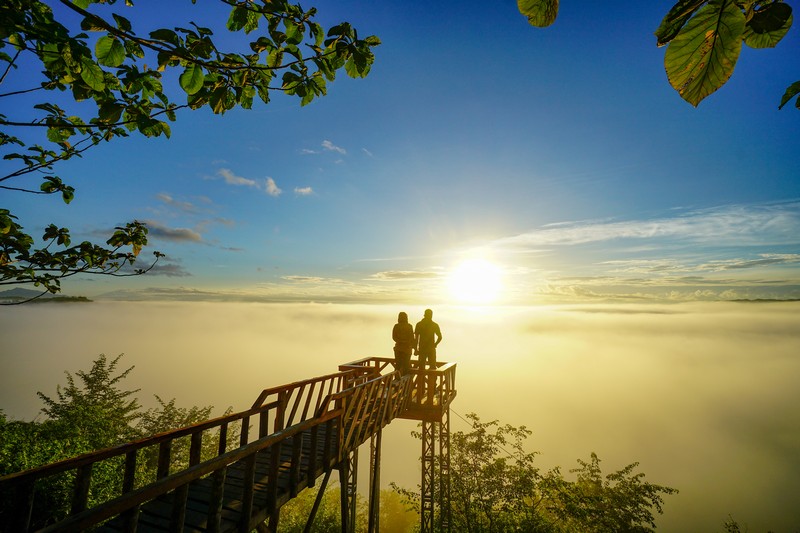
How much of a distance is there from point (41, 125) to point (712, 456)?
672 feet

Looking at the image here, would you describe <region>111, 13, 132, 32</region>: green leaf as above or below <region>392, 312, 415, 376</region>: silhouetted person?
above

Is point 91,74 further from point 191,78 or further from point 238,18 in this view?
point 238,18

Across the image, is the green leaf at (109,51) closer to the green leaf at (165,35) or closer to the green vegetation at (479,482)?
the green leaf at (165,35)

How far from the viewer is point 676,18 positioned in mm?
799

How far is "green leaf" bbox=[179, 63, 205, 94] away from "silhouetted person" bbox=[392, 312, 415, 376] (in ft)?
25.5

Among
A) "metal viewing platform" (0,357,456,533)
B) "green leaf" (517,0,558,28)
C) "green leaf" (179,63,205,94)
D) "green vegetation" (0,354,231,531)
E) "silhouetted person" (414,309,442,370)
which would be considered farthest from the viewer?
"green vegetation" (0,354,231,531)

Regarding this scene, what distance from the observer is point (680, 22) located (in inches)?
31.9

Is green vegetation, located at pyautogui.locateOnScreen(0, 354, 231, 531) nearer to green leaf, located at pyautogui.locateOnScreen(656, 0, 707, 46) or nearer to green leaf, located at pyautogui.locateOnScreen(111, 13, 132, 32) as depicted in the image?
green leaf, located at pyautogui.locateOnScreen(111, 13, 132, 32)

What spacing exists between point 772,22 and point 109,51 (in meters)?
2.85

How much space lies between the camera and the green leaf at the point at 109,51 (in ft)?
5.74

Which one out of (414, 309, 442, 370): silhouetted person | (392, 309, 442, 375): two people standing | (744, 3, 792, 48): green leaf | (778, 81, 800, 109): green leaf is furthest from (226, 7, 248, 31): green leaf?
(414, 309, 442, 370): silhouetted person

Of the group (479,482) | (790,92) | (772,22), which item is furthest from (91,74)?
(479,482)

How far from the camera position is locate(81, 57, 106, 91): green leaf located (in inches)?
75.6

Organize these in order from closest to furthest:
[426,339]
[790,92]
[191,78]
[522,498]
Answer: [790,92]
[191,78]
[426,339]
[522,498]
